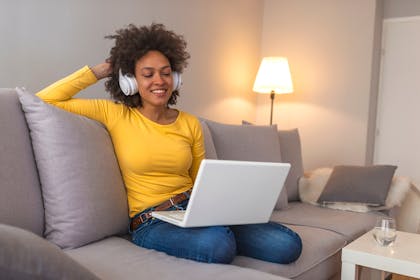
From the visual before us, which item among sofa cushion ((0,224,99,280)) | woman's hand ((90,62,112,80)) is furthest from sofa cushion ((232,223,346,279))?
sofa cushion ((0,224,99,280))

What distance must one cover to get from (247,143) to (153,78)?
3.12ft

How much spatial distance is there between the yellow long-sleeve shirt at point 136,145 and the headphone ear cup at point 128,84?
0.21ft

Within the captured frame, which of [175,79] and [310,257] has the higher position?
[175,79]

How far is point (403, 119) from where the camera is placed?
149 inches

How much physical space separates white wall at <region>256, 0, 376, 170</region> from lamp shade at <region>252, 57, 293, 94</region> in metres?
0.45

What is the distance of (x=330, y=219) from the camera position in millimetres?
2350

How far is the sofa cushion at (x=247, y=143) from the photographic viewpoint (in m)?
2.47

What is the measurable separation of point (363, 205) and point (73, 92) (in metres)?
1.75

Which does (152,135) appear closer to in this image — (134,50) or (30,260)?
(134,50)

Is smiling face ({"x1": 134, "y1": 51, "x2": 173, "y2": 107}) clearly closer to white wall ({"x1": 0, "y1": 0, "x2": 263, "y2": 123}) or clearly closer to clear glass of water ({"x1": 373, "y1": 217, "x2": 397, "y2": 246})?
white wall ({"x1": 0, "y1": 0, "x2": 263, "y2": 123})

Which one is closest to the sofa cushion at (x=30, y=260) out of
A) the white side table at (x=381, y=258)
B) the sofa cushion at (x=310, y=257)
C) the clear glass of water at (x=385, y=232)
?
the sofa cushion at (x=310, y=257)

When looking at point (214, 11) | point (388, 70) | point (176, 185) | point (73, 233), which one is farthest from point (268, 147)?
point (388, 70)

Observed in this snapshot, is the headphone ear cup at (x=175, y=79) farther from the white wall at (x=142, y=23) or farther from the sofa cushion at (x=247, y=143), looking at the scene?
the white wall at (x=142, y=23)

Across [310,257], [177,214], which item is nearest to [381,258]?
[310,257]
